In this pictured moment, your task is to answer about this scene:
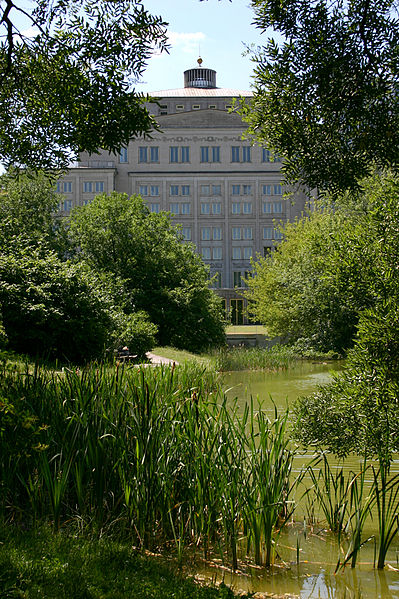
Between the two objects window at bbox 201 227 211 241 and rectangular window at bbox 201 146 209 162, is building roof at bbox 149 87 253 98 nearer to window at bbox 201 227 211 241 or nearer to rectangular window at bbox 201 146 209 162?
rectangular window at bbox 201 146 209 162

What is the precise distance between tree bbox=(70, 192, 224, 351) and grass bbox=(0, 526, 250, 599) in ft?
92.4

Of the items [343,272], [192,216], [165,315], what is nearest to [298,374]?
[165,315]

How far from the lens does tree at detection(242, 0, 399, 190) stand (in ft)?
19.5

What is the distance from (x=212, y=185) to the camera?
68.3 meters

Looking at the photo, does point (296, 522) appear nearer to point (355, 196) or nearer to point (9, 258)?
point (355, 196)

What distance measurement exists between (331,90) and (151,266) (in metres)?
28.8

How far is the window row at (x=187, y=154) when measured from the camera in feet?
224

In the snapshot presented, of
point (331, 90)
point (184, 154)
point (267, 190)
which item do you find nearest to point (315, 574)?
point (331, 90)

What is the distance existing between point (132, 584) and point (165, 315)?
29.4 m

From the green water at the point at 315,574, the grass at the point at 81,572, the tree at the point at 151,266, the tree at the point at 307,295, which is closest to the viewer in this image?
the grass at the point at 81,572

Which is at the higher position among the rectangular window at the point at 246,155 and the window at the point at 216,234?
the rectangular window at the point at 246,155

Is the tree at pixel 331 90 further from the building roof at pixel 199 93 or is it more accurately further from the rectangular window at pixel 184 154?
the building roof at pixel 199 93

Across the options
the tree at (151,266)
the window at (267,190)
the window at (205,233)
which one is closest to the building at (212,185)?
the window at (205,233)

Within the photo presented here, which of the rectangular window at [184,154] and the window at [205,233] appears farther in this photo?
the rectangular window at [184,154]
